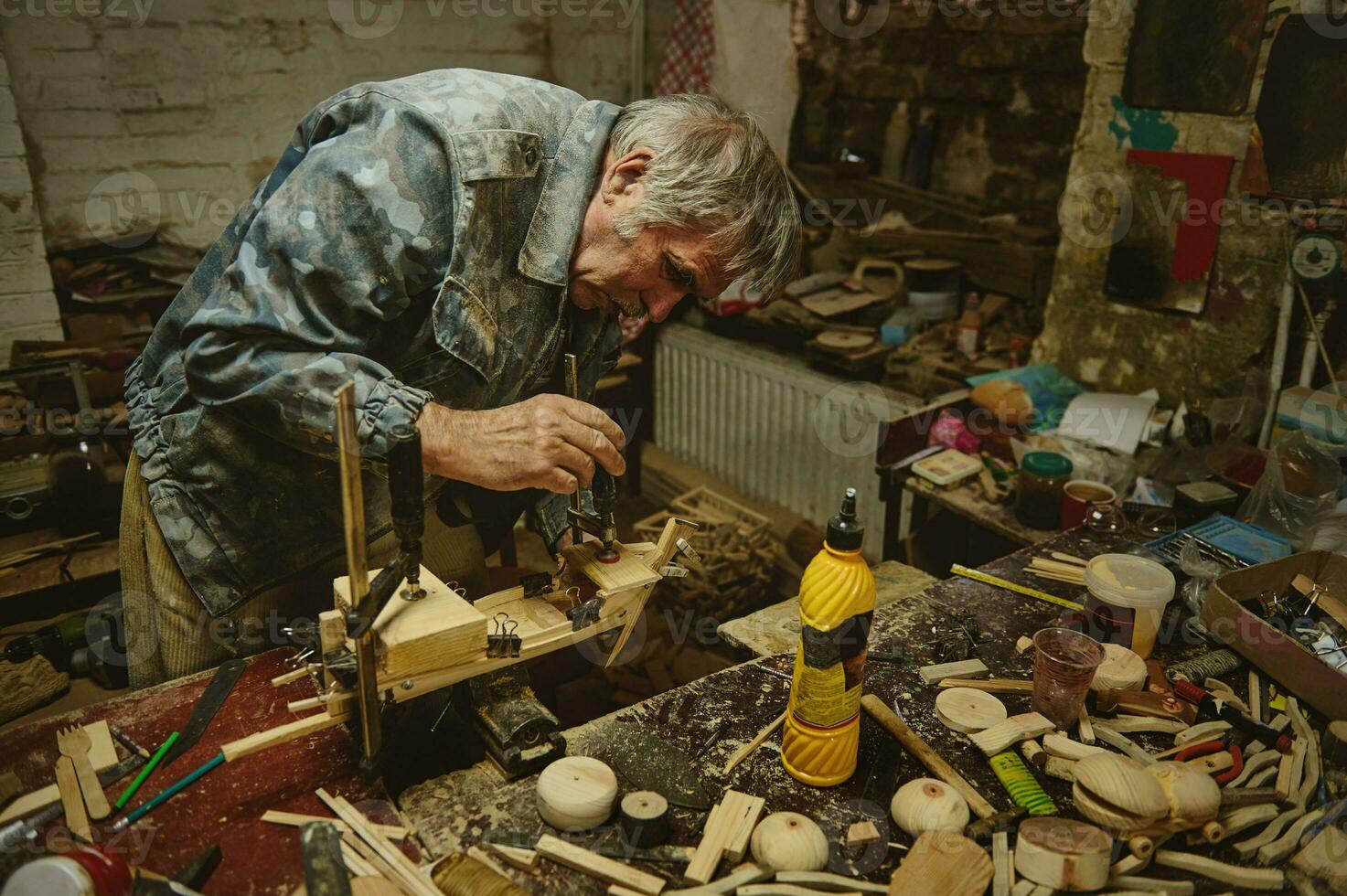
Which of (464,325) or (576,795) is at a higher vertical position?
(464,325)

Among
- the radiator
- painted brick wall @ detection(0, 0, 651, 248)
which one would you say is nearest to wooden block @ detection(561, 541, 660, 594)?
the radiator

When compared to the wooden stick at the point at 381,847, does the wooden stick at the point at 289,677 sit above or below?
above

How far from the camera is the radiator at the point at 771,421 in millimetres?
4324

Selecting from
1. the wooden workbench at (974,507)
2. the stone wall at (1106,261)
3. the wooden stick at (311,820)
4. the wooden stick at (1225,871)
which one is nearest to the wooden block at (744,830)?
the wooden stick at (311,820)

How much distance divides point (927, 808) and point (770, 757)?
290 mm

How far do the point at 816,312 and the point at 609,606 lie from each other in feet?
9.82

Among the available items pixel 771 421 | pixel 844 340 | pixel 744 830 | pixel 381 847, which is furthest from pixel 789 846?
pixel 771 421

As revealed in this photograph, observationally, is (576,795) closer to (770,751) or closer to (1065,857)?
(770,751)

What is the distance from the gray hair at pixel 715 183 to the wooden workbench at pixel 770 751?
855mm

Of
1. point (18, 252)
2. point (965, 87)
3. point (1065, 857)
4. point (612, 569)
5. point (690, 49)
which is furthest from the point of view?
point (690, 49)

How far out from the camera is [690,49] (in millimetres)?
5527

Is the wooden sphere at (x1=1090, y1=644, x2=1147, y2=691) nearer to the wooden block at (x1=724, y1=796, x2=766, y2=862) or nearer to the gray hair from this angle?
the wooden block at (x1=724, y1=796, x2=766, y2=862)

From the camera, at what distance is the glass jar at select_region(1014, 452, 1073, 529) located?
273cm

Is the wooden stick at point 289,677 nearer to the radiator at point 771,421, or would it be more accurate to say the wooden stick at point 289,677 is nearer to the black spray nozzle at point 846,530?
the black spray nozzle at point 846,530
